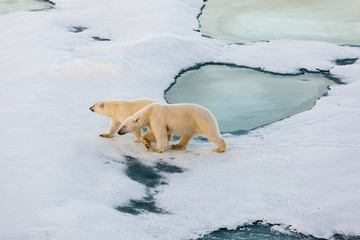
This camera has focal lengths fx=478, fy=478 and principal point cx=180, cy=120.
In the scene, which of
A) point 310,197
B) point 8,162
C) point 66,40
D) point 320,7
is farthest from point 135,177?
point 320,7

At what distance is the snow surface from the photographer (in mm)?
4523

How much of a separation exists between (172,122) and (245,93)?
10.0 feet

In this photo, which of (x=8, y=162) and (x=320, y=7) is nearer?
(x=8, y=162)

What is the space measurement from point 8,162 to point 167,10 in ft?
30.3

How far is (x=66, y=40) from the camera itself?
1113cm

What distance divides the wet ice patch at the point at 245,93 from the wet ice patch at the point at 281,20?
2.49 m

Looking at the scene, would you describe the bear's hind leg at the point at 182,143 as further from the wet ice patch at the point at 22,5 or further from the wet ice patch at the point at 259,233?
the wet ice patch at the point at 22,5

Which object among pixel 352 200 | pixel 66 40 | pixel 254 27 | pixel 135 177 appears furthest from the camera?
pixel 254 27

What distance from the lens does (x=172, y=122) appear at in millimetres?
5969

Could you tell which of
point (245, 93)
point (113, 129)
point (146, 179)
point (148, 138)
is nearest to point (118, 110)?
point (113, 129)

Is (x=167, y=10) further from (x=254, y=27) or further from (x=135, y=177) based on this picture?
(x=135, y=177)

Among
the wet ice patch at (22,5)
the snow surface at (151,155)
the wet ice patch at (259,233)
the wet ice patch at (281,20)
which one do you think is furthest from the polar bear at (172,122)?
the wet ice patch at (22,5)

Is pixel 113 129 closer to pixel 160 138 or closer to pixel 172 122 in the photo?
pixel 160 138

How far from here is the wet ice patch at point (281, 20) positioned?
1216cm
